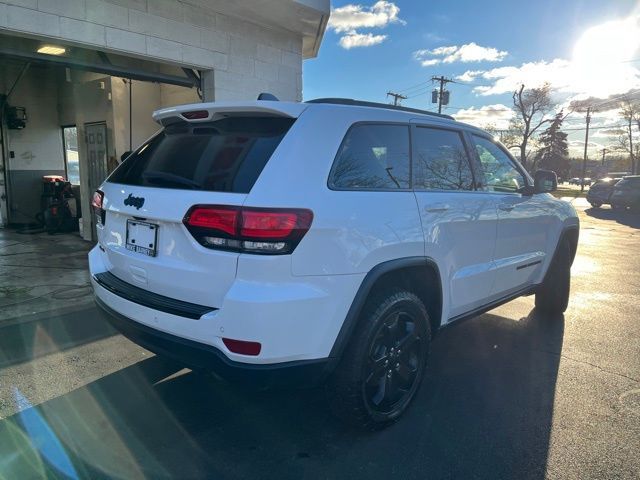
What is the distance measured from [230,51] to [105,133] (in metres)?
2.81

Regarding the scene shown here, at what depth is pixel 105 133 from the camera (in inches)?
314

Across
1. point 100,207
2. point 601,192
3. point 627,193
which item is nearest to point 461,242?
point 100,207

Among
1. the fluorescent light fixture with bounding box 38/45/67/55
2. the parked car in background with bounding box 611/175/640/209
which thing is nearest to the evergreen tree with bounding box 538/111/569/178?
the parked car in background with bounding box 611/175/640/209

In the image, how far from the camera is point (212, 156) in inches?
98.6

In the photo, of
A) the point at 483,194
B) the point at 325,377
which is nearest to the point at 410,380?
the point at 325,377

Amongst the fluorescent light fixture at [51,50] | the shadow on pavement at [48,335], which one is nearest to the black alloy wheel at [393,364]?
the shadow on pavement at [48,335]

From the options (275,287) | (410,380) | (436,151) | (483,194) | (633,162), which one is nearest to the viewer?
(275,287)

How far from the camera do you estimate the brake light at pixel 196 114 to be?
2676 mm

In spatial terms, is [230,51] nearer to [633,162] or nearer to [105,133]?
[105,133]

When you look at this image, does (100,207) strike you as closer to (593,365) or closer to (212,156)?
(212,156)

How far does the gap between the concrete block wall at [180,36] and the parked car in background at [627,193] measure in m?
16.7

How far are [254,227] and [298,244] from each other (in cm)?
22

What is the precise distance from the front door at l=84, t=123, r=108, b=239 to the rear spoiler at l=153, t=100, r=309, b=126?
5961 mm

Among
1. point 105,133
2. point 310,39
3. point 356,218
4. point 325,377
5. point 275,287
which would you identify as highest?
point 310,39
